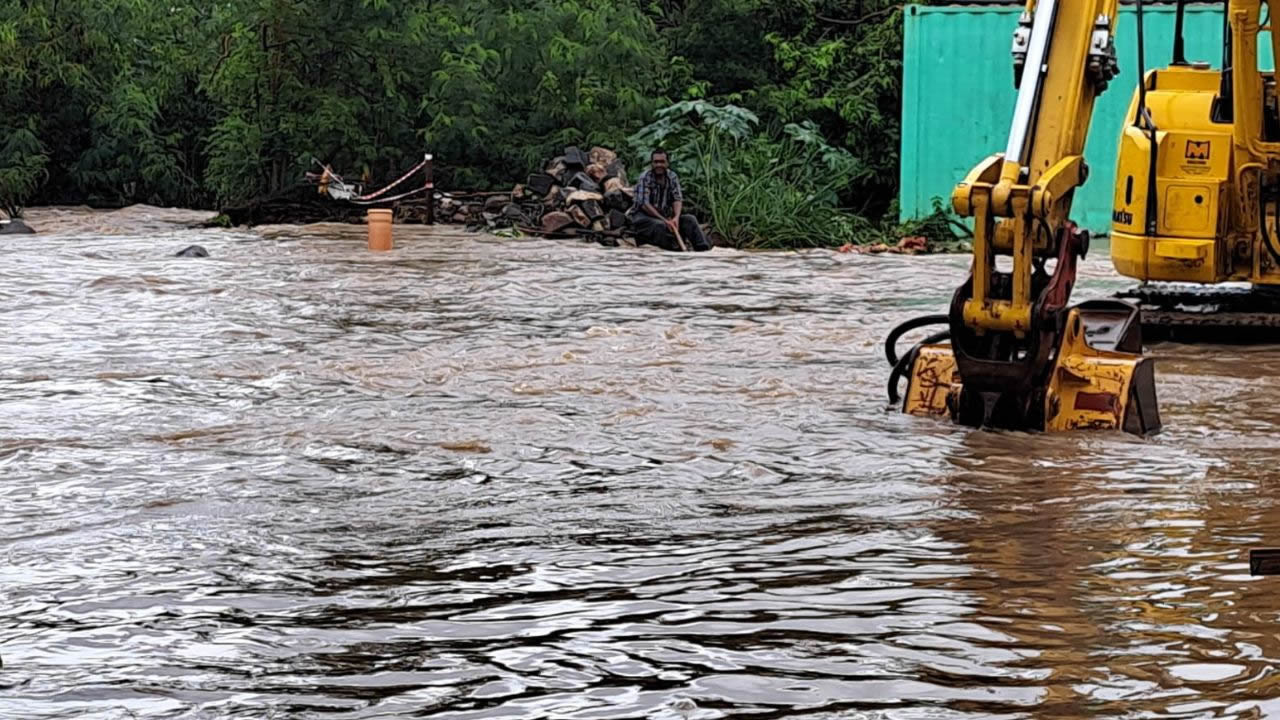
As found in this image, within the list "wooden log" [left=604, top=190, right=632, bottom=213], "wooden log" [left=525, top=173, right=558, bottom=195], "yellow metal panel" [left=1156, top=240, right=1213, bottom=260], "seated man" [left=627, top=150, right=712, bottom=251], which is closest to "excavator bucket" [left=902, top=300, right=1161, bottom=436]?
"yellow metal panel" [left=1156, top=240, right=1213, bottom=260]

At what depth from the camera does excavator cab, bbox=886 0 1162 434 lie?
8961 millimetres

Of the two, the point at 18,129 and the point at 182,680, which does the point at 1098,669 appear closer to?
the point at 182,680

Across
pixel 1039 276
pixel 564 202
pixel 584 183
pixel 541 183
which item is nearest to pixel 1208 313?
pixel 1039 276

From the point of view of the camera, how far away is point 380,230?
864 inches

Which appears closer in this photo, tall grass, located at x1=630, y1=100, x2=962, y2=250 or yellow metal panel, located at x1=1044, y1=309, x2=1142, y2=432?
yellow metal panel, located at x1=1044, y1=309, x2=1142, y2=432

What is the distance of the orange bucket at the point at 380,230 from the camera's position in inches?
862

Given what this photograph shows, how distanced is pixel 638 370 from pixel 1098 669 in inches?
270

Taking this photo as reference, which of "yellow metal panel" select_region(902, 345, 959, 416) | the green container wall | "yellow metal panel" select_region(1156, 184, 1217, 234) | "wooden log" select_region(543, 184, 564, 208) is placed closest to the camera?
"yellow metal panel" select_region(902, 345, 959, 416)

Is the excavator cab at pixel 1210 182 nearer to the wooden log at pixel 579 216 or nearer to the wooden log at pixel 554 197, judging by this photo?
the wooden log at pixel 579 216

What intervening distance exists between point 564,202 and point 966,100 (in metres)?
5.27

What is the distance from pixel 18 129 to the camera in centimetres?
3127

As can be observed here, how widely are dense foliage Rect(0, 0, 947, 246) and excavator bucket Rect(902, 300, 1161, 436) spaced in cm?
Answer: 1474

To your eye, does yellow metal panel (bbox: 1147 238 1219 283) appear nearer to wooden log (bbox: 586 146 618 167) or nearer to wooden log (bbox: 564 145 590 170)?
wooden log (bbox: 586 146 618 167)

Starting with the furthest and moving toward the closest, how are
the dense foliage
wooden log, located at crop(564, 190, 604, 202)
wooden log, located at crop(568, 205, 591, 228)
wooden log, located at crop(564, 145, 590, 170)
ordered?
the dense foliage, wooden log, located at crop(564, 145, 590, 170), wooden log, located at crop(564, 190, 604, 202), wooden log, located at crop(568, 205, 591, 228)
